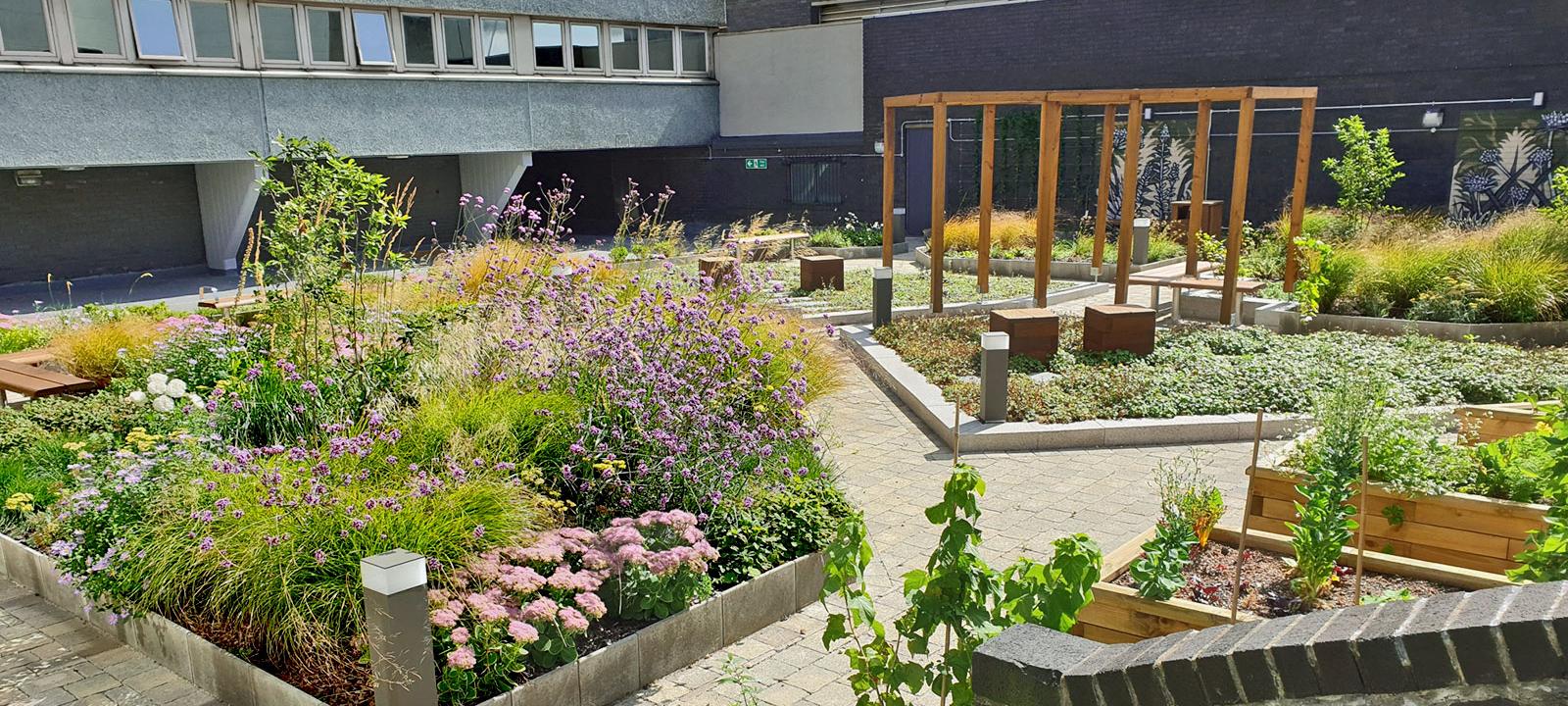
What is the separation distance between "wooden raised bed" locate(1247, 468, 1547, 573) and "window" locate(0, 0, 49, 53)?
16357mm

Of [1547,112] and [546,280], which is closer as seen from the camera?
[546,280]

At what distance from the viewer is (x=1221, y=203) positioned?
18.4m

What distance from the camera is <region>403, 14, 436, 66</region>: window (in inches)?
734

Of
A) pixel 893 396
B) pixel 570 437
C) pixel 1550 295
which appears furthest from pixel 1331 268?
pixel 570 437

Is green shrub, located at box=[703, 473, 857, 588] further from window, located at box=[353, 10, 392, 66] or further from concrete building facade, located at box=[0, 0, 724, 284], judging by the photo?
window, located at box=[353, 10, 392, 66]

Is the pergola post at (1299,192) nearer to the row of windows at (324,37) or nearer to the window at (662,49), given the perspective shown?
the row of windows at (324,37)

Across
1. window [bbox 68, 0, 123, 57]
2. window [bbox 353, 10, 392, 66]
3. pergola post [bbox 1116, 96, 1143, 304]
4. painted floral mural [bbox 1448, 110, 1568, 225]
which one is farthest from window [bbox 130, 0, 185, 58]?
painted floral mural [bbox 1448, 110, 1568, 225]

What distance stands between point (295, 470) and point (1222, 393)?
657 centimetres

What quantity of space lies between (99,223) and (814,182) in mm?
13785

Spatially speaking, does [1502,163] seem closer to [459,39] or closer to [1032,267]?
[1032,267]

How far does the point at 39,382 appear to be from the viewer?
751cm

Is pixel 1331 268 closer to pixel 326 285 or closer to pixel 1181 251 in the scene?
pixel 1181 251

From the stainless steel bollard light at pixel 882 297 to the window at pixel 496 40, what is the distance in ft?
38.7

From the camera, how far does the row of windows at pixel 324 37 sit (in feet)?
48.6
